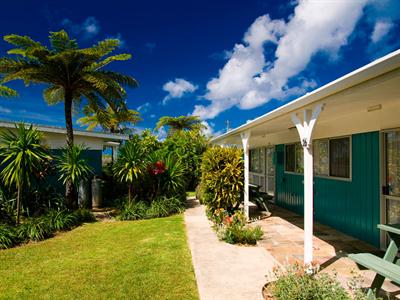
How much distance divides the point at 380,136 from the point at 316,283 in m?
3.64

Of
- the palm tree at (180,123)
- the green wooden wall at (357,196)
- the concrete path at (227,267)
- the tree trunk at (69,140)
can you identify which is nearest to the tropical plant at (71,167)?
the tree trunk at (69,140)

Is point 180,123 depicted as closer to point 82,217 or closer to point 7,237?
point 82,217

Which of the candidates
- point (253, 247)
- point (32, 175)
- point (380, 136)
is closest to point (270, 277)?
point (253, 247)

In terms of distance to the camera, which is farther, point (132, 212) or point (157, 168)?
point (157, 168)

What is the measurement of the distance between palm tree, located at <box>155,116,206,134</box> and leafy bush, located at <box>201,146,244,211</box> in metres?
19.9

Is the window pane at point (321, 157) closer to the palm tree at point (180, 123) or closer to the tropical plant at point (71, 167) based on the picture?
the tropical plant at point (71, 167)

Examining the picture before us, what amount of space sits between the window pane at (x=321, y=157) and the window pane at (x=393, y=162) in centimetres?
211

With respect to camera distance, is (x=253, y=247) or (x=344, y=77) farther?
(x=253, y=247)

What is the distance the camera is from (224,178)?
312 inches

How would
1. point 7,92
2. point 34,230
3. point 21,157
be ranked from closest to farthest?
point 34,230, point 21,157, point 7,92

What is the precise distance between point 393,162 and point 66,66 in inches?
365

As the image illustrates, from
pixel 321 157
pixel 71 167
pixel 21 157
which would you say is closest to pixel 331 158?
pixel 321 157

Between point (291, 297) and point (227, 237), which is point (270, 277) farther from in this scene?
point (227, 237)

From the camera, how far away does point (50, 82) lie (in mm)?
9594
